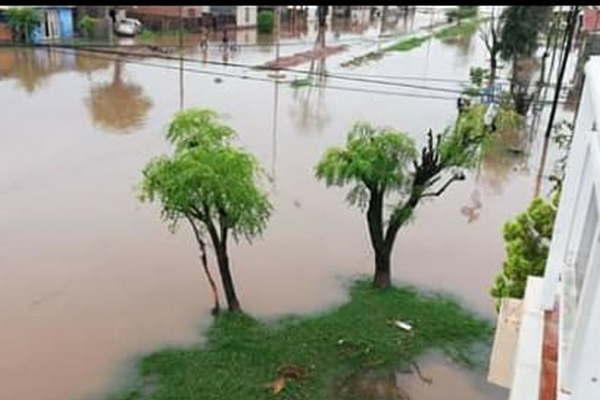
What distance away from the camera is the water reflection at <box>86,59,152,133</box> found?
17922 millimetres

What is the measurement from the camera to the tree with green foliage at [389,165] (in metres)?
9.30

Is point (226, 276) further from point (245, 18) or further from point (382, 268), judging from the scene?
point (245, 18)

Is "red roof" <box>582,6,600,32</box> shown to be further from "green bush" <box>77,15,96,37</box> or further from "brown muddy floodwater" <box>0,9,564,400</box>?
"green bush" <box>77,15,96,37</box>

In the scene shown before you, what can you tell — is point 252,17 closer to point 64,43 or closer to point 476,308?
point 64,43

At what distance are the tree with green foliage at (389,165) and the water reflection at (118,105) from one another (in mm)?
9316

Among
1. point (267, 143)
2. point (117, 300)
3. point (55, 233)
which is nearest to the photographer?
point (117, 300)

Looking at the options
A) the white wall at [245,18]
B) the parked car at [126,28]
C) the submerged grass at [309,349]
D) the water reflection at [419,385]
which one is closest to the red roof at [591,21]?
the white wall at [245,18]

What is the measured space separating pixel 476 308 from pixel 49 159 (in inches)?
380

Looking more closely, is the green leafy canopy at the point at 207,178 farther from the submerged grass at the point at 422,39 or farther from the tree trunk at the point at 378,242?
the submerged grass at the point at 422,39

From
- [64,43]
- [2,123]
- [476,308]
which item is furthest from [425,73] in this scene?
[476,308]

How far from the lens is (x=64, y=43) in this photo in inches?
1067

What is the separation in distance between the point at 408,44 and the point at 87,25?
1478 centimetres

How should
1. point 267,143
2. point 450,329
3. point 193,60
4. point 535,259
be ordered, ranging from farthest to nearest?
point 193,60, point 267,143, point 450,329, point 535,259

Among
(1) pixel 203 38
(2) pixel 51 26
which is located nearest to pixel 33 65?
(2) pixel 51 26
